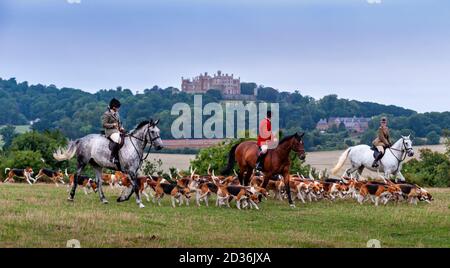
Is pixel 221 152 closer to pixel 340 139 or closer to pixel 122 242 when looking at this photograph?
pixel 122 242

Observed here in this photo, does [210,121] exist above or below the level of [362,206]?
above

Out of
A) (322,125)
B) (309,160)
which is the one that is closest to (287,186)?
(309,160)

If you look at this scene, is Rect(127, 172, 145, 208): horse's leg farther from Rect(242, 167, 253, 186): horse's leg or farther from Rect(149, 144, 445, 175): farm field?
Rect(149, 144, 445, 175): farm field

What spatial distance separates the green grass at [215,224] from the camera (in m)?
13.3

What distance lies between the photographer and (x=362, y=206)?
789 inches

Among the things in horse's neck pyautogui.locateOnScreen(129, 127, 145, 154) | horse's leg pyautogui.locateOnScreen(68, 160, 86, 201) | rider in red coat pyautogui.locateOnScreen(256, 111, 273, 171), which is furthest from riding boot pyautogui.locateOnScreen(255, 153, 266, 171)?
horse's leg pyautogui.locateOnScreen(68, 160, 86, 201)

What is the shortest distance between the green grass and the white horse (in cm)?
411

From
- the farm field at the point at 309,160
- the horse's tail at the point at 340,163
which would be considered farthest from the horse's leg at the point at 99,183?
the farm field at the point at 309,160

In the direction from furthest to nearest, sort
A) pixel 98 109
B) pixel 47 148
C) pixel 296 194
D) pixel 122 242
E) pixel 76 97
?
1. pixel 76 97
2. pixel 98 109
3. pixel 47 148
4. pixel 296 194
5. pixel 122 242

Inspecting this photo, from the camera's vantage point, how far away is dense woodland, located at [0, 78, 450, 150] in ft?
254

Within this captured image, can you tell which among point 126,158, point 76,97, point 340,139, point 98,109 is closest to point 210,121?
point 126,158

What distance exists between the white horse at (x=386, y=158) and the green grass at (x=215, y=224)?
13.5ft

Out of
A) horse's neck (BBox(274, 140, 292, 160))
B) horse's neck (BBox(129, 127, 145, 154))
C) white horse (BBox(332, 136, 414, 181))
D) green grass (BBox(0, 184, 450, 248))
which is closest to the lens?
green grass (BBox(0, 184, 450, 248))

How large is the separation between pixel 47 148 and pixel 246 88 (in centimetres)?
8217
